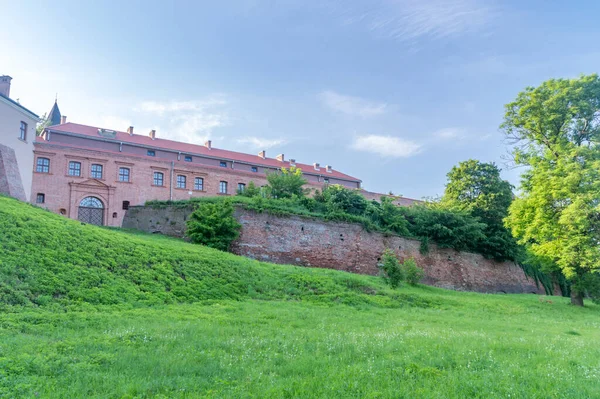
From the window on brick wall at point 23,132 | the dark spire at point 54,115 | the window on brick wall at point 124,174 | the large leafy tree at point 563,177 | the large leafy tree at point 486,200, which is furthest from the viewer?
the dark spire at point 54,115

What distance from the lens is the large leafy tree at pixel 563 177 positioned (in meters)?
18.7

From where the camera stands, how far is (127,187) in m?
36.4

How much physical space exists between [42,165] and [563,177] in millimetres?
34707

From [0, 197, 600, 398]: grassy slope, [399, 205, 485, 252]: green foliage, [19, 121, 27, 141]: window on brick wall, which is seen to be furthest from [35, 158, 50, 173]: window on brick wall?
[399, 205, 485, 252]: green foliage

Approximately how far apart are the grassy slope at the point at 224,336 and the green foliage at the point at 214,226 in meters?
5.29

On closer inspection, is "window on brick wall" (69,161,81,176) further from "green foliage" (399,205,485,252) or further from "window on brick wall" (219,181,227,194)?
"green foliage" (399,205,485,252)

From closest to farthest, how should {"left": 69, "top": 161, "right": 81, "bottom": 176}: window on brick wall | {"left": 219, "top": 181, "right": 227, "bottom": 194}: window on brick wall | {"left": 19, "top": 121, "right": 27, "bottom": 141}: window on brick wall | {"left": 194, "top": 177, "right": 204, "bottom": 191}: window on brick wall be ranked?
{"left": 19, "top": 121, "right": 27, "bottom": 141}: window on brick wall
{"left": 69, "top": 161, "right": 81, "bottom": 176}: window on brick wall
{"left": 194, "top": 177, "right": 204, "bottom": 191}: window on brick wall
{"left": 219, "top": 181, "right": 227, "bottom": 194}: window on brick wall

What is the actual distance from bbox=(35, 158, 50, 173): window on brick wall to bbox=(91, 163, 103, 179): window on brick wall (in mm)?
3177

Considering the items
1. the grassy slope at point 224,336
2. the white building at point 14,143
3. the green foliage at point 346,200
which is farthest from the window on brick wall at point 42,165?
the grassy slope at point 224,336

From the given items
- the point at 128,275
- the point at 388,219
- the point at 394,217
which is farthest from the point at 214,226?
the point at 394,217

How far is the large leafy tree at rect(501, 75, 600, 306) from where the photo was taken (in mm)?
18734

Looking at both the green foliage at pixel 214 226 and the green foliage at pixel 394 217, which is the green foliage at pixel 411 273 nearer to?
the green foliage at pixel 394 217

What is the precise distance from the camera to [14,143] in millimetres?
24531

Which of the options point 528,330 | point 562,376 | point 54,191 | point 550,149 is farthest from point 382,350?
point 54,191
